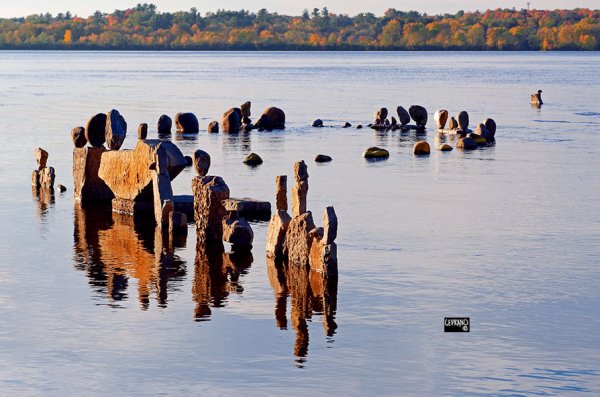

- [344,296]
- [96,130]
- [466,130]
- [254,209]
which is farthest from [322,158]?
[344,296]

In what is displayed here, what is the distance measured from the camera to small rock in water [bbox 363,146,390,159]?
4709 centimetres

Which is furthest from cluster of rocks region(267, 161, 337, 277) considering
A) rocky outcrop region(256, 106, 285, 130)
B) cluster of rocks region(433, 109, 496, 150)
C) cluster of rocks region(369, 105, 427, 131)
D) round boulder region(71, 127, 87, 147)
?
cluster of rocks region(369, 105, 427, 131)

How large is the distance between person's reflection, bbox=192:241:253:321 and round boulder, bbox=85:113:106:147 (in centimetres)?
736

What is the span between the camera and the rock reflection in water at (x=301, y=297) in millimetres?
19094

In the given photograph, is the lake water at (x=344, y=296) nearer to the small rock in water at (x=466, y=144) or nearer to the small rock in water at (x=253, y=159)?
the small rock in water at (x=253, y=159)

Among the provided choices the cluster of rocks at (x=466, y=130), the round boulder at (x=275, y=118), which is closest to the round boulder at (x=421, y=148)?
the cluster of rocks at (x=466, y=130)

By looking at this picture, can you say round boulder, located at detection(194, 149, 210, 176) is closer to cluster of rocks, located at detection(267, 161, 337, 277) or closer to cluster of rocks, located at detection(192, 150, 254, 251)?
cluster of rocks, located at detection(192, 150, 254, 251)

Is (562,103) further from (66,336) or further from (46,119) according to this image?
(66,336)

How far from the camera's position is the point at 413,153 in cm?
4859

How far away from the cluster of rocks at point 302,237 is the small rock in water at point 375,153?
73.6ft

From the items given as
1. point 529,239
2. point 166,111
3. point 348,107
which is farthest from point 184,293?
point 348,107

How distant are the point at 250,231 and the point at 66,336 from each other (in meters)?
7.93

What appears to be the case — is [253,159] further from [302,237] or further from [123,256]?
[302,237]

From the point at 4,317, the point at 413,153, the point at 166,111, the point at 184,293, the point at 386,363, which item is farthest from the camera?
the point at 166,111
